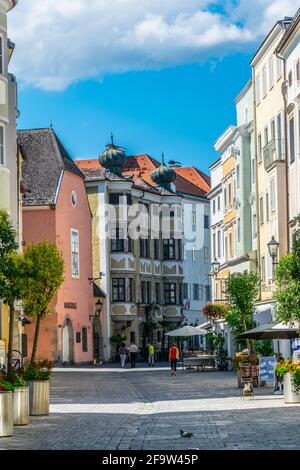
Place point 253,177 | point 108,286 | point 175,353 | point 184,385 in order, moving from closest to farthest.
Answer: point 184,385 < point 175,353 < point 253,177 < point 108,286

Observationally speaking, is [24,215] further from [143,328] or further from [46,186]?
[143,328]

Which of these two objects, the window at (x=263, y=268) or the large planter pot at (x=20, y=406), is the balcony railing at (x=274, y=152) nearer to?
the window at (x=263, y=268)

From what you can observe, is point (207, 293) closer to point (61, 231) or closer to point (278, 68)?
point (61, 231)

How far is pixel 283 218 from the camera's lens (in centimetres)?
5206

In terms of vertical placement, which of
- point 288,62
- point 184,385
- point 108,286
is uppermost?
point 288,62

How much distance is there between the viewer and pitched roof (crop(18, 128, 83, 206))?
7150 centimetres

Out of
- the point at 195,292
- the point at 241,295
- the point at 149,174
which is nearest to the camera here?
the point at 241,295

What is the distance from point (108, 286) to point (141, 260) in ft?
18.1

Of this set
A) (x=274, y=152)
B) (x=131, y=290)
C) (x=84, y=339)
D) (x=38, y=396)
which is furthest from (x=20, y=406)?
(x=131, y=290)

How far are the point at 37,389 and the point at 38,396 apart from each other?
0.67 ft

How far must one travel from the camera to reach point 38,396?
24812 millimetres

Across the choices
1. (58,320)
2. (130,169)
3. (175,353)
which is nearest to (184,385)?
(175,353)

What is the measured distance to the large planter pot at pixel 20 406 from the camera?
22016 mm

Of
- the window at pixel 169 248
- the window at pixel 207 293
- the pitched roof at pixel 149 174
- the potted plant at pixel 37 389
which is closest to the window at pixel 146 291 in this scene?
the window at pixel 169 248
